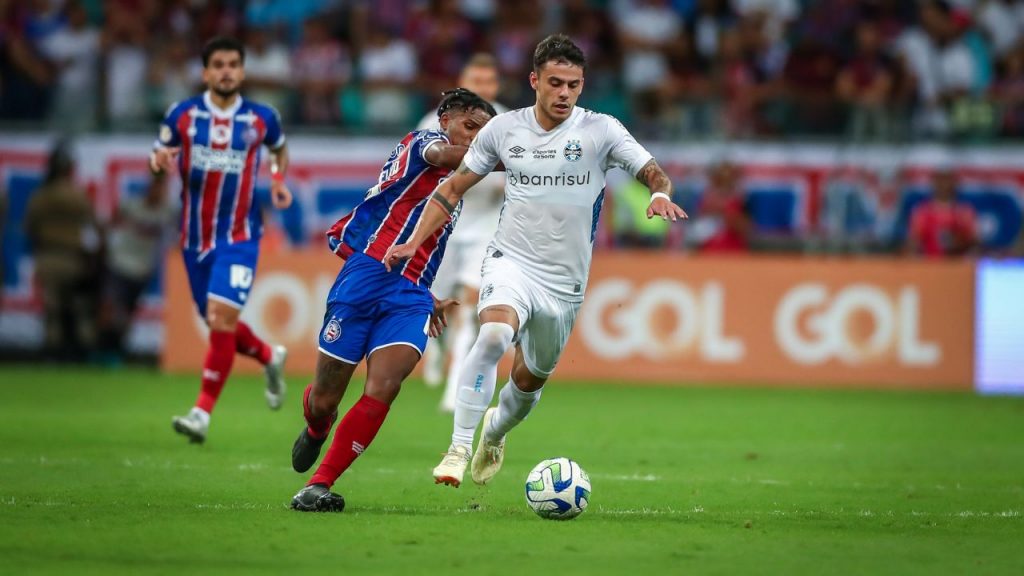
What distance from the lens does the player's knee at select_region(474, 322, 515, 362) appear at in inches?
334

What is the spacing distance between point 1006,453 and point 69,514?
7619 millimetres

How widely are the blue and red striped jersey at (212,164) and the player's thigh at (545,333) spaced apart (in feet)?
12.9

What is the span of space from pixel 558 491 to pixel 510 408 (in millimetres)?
964

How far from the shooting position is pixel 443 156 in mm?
8773

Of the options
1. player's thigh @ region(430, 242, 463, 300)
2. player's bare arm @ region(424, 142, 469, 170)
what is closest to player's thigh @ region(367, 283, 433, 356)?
player's bare arm @ region(424, 142, 469, 170)

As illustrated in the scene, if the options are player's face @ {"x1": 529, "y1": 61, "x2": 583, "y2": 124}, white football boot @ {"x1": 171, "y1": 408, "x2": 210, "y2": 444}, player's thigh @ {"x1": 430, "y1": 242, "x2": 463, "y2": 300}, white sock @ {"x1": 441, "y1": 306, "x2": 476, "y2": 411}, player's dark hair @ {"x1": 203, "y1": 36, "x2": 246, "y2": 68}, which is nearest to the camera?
player's face @ {"x1": 529, "y1": 61, "x2": 583, "y2": 124}

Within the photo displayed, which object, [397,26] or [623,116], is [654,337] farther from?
[397,26]

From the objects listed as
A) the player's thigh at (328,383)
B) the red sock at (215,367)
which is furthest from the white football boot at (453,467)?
the red sock at (215,367)

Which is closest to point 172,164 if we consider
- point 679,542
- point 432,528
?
point 432,528

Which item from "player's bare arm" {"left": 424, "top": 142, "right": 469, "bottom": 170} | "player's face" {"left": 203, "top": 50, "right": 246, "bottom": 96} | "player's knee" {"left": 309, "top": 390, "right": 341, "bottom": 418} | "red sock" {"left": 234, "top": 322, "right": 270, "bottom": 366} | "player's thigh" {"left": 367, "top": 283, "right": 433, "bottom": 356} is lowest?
"player's knee" {"left": 309, "top": 390, "right": 341, "bottom": 418}

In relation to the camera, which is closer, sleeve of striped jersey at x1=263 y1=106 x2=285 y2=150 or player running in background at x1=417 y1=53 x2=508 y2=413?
sleeve of striped jersey at x1=263 y1=106 x2=285 y2=150

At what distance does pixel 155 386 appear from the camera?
1748 cm

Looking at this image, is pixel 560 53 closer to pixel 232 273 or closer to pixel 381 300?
pixel 381 300

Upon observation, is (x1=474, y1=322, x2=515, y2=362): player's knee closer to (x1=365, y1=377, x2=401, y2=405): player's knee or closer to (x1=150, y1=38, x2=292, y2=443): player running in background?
(x1=365, y1=377, x2=401, y2=405): player's knee
